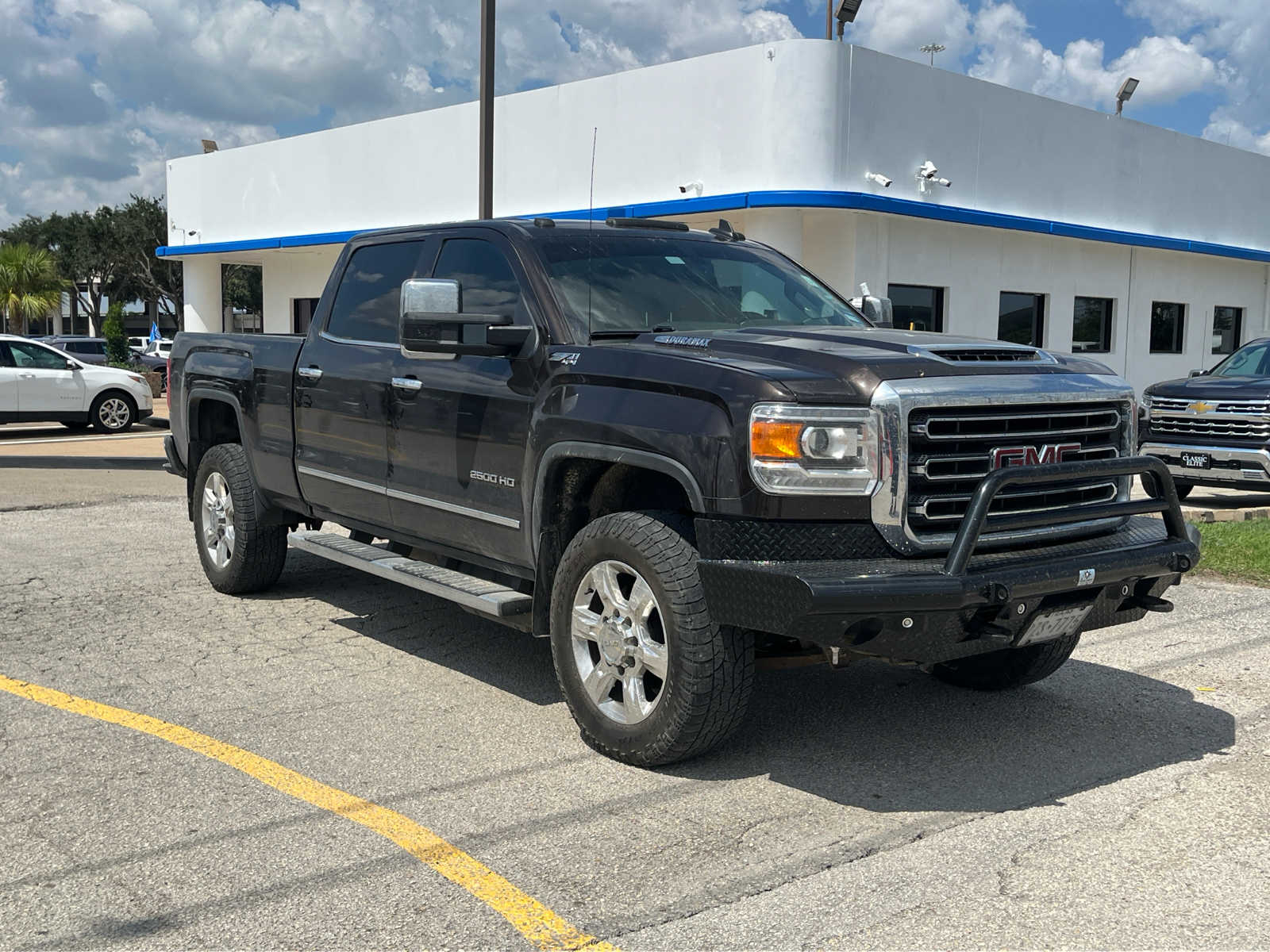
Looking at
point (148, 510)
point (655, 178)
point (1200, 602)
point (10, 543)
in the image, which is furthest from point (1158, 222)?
point (10, 543)

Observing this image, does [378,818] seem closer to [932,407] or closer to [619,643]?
[619,643]

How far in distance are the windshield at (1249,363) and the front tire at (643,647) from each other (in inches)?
417

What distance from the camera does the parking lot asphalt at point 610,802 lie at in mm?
3500

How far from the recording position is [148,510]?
1152cm

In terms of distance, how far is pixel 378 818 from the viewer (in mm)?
4191

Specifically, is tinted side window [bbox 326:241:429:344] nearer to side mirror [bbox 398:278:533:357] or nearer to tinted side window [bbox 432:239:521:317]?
tinted side window [bbox 432:239:521:317]

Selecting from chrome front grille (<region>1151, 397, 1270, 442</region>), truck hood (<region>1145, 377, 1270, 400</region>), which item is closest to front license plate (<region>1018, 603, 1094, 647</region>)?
chrome front grille (<region>1151, 397, 1270, 442</region>)

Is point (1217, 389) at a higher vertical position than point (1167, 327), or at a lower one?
lower

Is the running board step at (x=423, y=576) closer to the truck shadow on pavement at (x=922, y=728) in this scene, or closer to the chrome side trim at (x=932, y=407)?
the truck shadow on pavement at (x=922, y=728)

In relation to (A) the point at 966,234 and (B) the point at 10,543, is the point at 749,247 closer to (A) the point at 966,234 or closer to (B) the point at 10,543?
(B) the point at 10,543

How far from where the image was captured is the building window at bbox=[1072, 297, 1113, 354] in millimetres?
22844

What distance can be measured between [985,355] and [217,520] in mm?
4950

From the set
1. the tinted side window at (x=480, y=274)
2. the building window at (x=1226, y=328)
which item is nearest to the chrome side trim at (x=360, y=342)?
the tinted side window at (x=480, y=274)

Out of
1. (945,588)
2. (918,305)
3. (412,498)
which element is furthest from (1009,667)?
(918,305)
